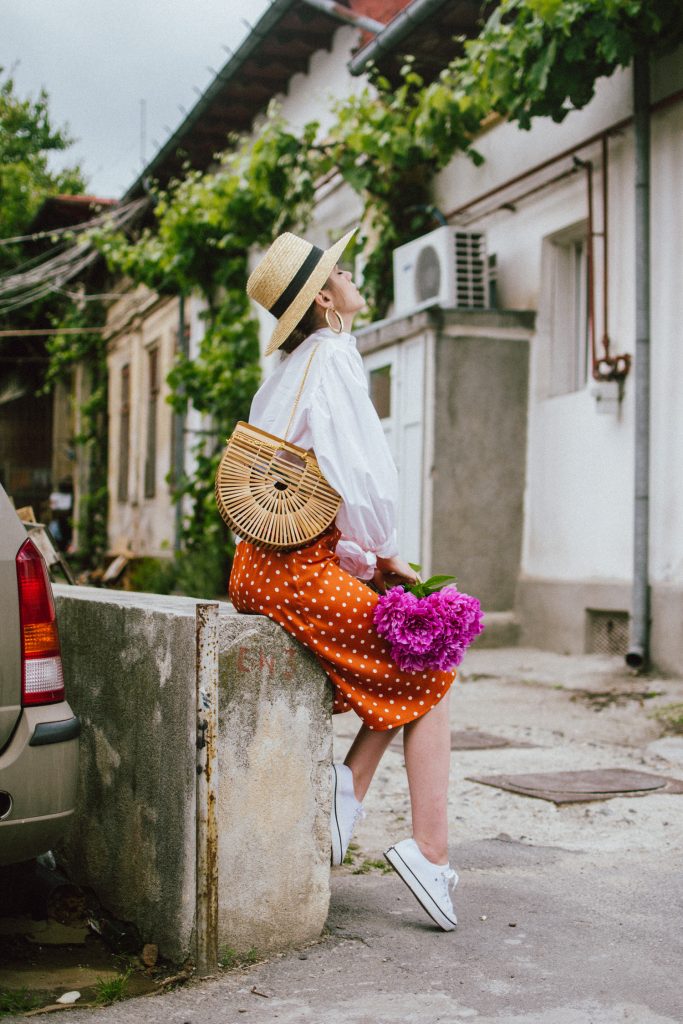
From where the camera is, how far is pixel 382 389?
423 inches

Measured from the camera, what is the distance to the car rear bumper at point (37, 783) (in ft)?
9.09

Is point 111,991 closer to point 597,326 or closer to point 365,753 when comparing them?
point 365,753

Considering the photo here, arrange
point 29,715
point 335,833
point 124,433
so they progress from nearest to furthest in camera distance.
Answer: point 29,715, point 335,833, point 124,433

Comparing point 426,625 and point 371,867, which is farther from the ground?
point 426,625

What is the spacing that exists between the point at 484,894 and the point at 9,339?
25.1 meters

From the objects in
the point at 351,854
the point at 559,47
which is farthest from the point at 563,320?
the point at 351,854

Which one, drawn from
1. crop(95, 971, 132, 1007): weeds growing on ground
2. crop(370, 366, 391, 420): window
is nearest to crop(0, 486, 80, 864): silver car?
crop(95, 971, 132, 1007): weeds growing on ground

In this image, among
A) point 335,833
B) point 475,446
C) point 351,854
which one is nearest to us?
point 335,833

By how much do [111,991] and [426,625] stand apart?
3.68ft

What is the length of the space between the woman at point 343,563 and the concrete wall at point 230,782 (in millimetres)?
106

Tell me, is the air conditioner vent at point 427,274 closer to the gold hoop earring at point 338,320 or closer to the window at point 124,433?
the gold hoop earring at point 338,320

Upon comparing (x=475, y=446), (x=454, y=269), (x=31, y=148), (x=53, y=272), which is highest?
(x=31, y=148)

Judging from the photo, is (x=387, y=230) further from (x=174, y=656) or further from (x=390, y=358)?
(x=174, y=656)

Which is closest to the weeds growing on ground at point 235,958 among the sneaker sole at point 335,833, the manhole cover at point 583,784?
the sneaker sole at point 335,833
